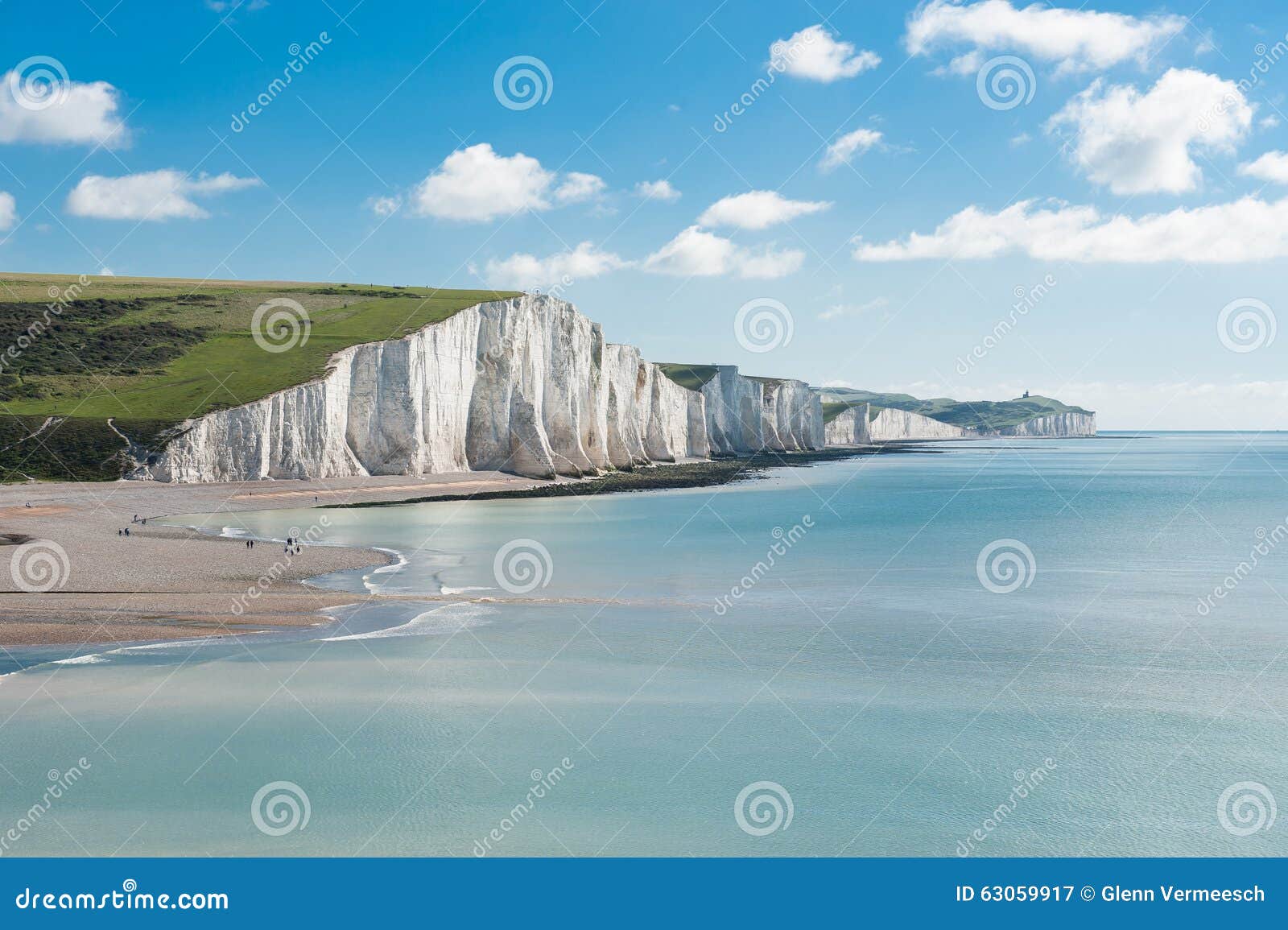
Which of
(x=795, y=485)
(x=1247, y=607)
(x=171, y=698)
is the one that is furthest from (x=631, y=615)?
(x=795, y=485)

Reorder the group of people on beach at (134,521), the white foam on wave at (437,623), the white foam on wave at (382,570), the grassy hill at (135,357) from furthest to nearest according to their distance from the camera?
the grassy hill at (135,357) < the group of people on beach at (134,521) < the white foam on wave at (382,570) < the white foam on wave at (437,623)

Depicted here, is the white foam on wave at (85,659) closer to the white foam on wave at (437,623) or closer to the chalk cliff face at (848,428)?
the white foam on wave at (437,623)

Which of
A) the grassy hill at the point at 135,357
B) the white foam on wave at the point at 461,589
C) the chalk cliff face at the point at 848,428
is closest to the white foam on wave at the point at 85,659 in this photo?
the white foam on wave at the point at 461,589

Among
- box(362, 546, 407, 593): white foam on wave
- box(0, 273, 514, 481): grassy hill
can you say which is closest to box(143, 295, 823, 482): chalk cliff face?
box(0, 273, 514, 481): grassy hill

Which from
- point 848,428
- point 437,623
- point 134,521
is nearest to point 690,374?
point 848,428

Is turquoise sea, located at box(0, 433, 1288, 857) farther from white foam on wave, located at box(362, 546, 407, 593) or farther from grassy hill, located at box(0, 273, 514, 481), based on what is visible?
grassy hill, located at box(0, 273, 514, 481)

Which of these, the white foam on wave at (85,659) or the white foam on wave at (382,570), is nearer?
the white foam on wave at (85,659)
